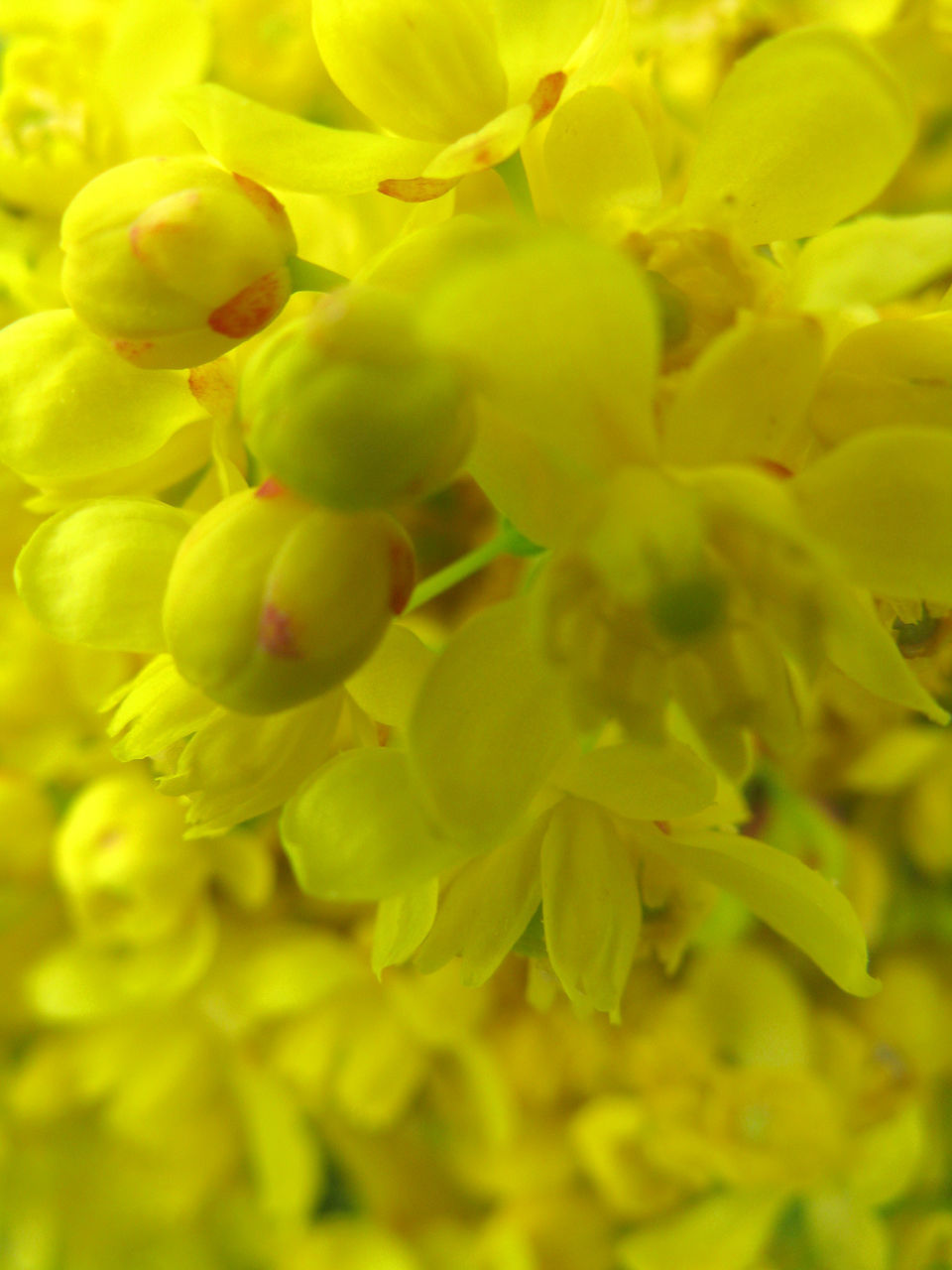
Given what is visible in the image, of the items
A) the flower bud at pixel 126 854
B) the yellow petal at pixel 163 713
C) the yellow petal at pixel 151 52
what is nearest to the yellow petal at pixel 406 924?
the yellow petal at pixel 163 713

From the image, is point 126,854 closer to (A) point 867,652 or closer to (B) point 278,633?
(B) point 278,633

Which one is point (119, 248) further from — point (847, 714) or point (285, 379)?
point (847, 714)

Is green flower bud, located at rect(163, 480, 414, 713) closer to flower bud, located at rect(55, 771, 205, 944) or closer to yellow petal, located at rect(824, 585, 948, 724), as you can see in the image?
yellow petal, located at rect(824, 585, 948, 724)

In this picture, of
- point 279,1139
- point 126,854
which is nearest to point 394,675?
point 126,854

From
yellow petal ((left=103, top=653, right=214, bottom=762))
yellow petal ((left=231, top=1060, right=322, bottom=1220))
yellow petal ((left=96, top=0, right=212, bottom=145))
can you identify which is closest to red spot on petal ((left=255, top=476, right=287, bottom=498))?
yellow petal ((left=103, top=653, right=214, bottom=762))

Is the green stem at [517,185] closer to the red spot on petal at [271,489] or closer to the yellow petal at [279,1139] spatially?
the red spot on petal at [271,489]
